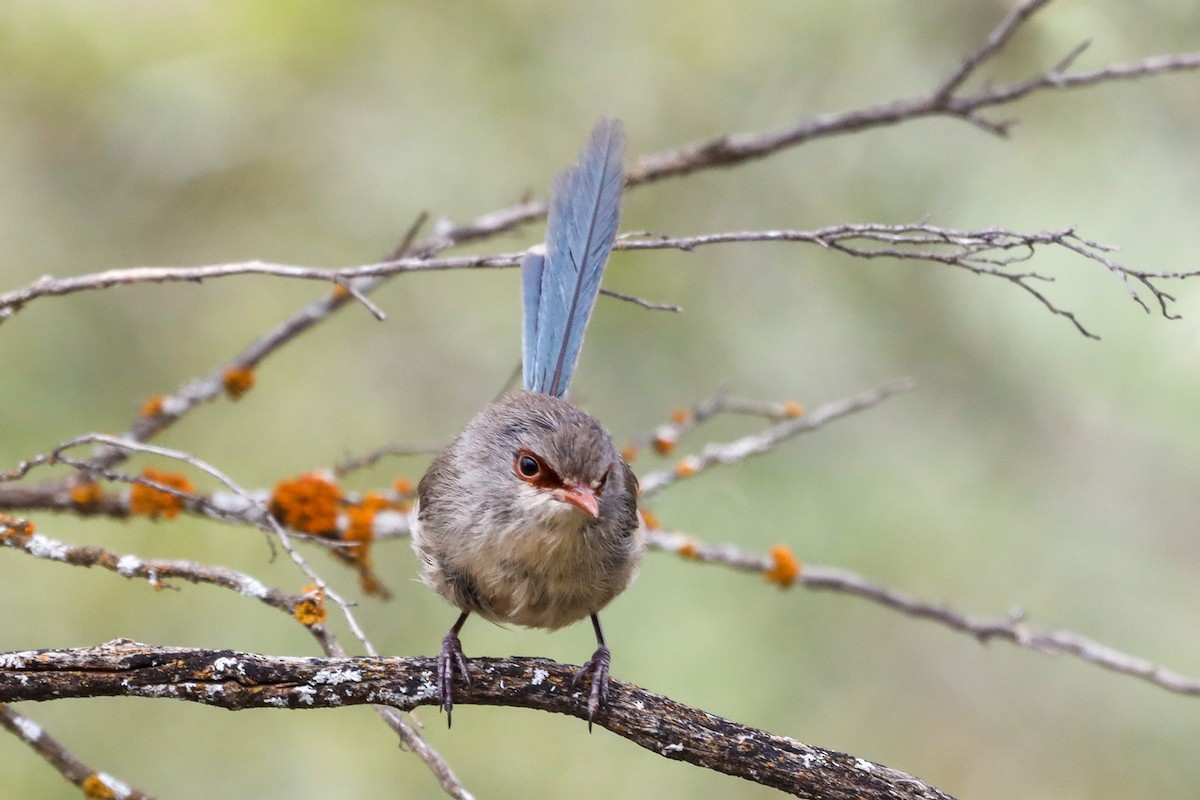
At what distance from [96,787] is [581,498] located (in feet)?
4.81

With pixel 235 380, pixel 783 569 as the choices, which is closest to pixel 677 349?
pixel 783 569

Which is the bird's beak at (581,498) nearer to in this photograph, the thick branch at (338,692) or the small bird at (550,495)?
the small bird at (550,495)

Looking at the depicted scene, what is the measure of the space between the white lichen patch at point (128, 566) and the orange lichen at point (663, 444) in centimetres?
224

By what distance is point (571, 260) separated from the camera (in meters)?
4.10

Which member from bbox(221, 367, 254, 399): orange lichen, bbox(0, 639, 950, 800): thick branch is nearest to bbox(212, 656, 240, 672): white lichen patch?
bbox(0, 639, 950, 800): thick branch

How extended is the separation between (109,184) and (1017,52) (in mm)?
4499

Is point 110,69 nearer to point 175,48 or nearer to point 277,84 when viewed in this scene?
point 175,48

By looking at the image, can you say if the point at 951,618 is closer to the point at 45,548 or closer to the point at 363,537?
the point at 363,537

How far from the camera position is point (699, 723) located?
280 centimetres

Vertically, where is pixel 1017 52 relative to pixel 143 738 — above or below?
above

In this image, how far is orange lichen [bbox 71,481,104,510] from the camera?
159 inches

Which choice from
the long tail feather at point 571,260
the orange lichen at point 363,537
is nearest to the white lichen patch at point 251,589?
the orange lichen at point 363,537

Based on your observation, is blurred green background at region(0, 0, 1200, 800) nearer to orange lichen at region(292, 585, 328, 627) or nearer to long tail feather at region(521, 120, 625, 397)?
long tail feather at region(521, 120, 625, 397)

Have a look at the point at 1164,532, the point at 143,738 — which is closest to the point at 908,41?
the point at 1164,532
